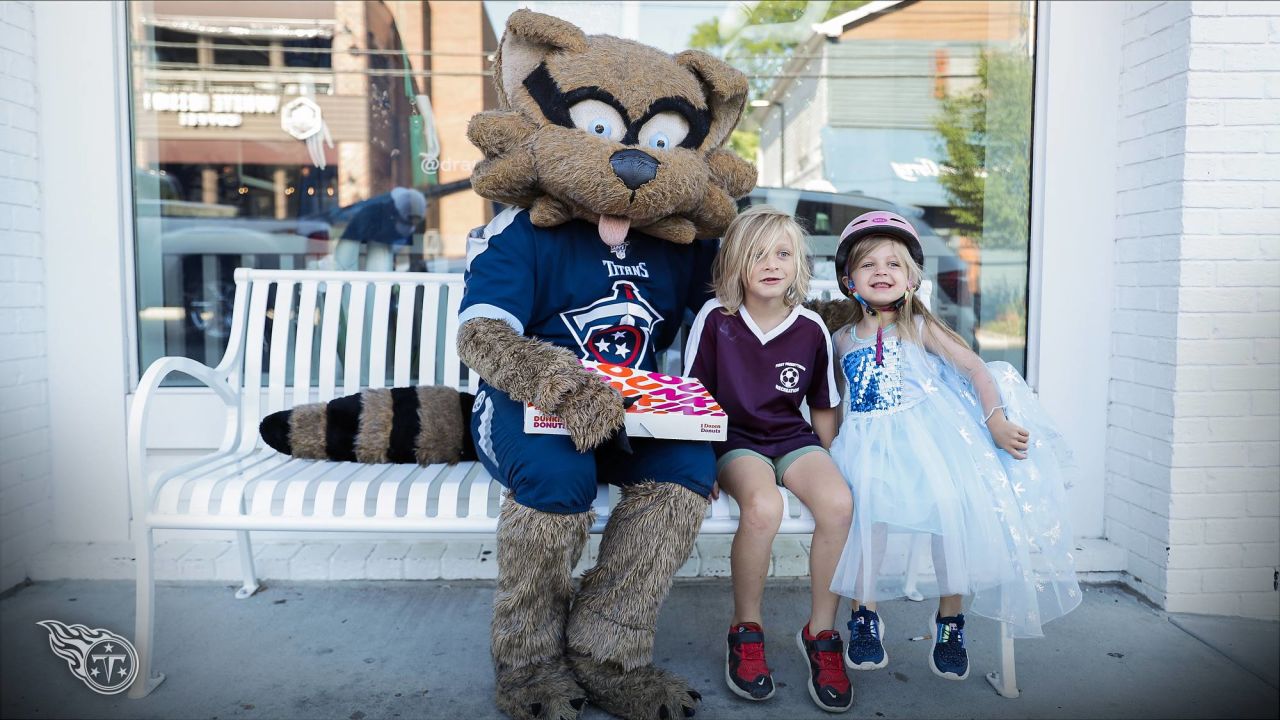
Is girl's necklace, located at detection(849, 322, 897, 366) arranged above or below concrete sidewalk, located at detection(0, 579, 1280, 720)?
above

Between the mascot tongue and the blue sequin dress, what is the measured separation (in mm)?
786

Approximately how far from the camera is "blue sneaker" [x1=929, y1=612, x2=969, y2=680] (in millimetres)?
2482

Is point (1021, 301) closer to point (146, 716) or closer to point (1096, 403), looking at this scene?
point (1096, 403)

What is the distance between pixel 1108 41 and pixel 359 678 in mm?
3341

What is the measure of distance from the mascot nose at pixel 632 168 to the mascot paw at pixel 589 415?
543 mm

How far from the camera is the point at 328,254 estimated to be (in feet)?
12.3

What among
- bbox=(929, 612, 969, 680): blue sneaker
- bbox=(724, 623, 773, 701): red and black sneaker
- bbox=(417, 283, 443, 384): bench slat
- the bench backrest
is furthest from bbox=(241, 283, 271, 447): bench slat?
bbox=(929, 612, 969, 680): blue sneaker

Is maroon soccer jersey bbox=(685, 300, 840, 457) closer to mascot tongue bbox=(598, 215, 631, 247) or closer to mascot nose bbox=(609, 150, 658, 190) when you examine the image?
mascot tongue bbox=(598, 215, 631, 247)

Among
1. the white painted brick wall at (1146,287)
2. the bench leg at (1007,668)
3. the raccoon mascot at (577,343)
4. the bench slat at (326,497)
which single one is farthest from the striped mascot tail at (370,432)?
the white painted brick wall at (1146,287)

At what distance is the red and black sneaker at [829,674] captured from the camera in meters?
2.29

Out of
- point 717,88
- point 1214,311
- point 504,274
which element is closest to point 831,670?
point 504,274

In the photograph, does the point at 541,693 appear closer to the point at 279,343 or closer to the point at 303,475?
the point at 303,475

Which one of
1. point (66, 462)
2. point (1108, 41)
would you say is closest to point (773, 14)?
point (1108, 41)

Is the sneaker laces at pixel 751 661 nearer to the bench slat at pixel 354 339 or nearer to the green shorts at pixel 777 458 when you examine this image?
the green shorts at pixel 777 458
